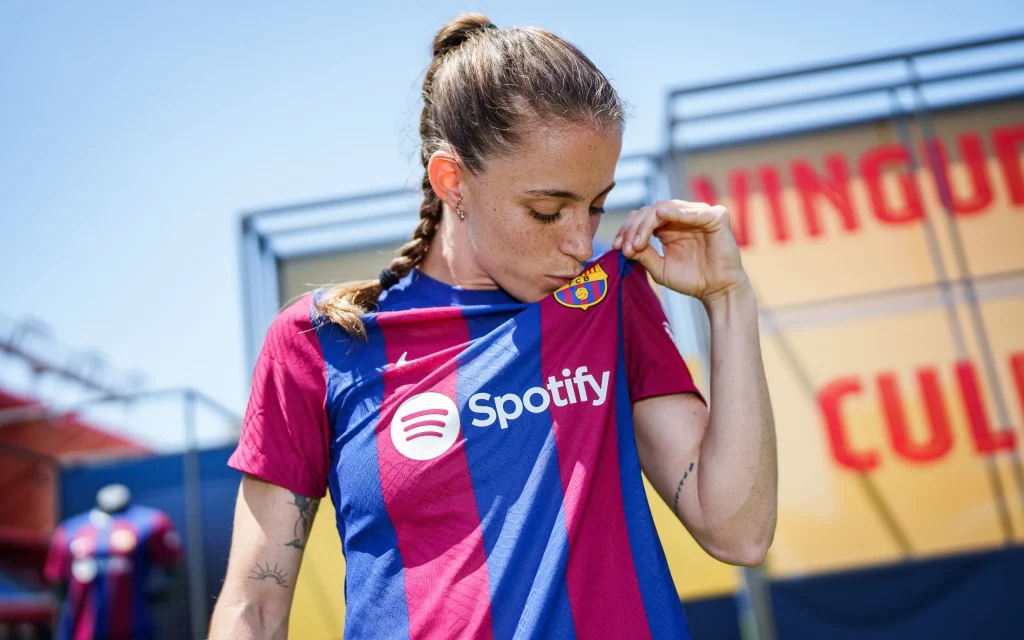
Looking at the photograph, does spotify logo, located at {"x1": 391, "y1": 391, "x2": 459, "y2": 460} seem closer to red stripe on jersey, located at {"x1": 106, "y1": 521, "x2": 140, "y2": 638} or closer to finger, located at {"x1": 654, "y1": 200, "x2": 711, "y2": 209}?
finger, located at {"x1": 654, "y1": 200, "x2": 711, "y2": 209}

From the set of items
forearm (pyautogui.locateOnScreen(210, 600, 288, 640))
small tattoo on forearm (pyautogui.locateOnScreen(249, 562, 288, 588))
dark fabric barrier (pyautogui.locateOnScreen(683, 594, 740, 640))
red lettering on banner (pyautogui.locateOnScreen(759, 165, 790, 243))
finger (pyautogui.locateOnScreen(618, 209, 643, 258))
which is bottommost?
dark fabric barrier (pyautogui.locateOnScreen(683, 594, 740, 640))

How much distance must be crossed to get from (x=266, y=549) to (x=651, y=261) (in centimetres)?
76

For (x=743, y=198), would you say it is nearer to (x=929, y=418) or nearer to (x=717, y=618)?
Answer: (x=929, y=418)

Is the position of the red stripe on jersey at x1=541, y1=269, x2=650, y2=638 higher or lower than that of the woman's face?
lower

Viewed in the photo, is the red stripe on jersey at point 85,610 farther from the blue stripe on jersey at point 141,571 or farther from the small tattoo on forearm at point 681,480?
the small tattoo on forearm at point 681,480

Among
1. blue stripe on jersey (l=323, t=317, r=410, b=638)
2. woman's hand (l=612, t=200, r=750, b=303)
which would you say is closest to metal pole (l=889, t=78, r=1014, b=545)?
woman's hand (l=612, t=200, r=750, b=303)

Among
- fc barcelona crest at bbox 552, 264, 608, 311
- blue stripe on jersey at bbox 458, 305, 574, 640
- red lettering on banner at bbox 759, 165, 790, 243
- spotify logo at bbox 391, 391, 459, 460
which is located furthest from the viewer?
red lettering on banner at bbox 759, 165, 790, 243

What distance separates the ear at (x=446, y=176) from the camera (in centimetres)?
132

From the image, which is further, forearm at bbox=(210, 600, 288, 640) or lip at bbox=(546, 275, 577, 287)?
lip at bbox=(546, 275, 577, 287)

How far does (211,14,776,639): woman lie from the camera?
1.08 metres

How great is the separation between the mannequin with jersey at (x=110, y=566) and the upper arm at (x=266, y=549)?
429 centimetres

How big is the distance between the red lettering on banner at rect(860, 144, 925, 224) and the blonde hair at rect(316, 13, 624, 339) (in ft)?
8.37

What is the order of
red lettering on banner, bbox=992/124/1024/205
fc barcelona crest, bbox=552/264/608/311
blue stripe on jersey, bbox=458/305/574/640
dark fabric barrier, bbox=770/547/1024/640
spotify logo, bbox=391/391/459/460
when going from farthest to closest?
1. red lettering on banner, bbox=992/124/1024/205
2. dark fabric barrier, bbox=770/547/1024/640
3. fc barcelona crest, bbox=552/264/608/311
4. spotify logo, bbox=391/391/459/460
5. blue stripe on jersey, bbox=458/305/574/640

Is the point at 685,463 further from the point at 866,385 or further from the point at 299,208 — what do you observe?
the point at 299,208
